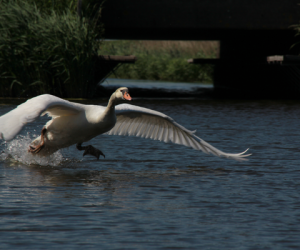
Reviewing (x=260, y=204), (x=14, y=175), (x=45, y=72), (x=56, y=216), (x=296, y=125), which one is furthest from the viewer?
(x=45, y=72)

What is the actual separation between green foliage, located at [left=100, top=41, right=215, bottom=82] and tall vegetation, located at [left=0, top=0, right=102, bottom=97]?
89.5 feet

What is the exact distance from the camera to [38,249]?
16.3 ft

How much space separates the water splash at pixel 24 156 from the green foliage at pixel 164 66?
37718 millimetres

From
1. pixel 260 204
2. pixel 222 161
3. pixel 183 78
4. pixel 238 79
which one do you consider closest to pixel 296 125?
pixel 222 161

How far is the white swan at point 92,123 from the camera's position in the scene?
8164 mm

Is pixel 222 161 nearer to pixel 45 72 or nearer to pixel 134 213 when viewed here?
pixel 134 213

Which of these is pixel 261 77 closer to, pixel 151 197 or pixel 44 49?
pixel 44 49

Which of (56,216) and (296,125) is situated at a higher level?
(56,216)

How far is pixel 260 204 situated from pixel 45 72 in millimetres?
14921

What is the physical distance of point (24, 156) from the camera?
32.6ft

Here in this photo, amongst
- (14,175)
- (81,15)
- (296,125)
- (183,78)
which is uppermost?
(81,15)

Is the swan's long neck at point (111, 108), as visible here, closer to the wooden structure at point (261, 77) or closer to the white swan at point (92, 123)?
the white swan at point (92, 123)

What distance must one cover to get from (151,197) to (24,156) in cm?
356

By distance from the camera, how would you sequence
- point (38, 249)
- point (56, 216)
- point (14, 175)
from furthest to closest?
point (14, 175) → point (56, 216) → point (38, 249)
